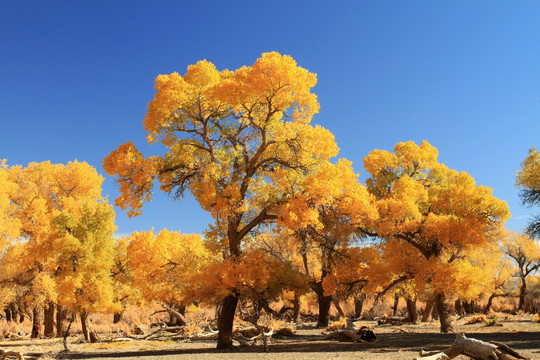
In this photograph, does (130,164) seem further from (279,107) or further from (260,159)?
(279,107)

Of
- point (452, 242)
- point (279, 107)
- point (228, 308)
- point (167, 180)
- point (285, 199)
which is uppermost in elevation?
point (279, 107)

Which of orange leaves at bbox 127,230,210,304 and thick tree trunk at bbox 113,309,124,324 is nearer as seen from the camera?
orange leaves at bbox 127,230,210,304

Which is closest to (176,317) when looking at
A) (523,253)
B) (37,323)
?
(37,323)

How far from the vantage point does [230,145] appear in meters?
19.1

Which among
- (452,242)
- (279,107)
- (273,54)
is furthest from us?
(452,242)

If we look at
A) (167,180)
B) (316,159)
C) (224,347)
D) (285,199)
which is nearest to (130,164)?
(167,180)

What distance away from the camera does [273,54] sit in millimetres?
14844

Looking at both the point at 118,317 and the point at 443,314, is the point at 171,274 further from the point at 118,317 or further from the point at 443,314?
the point at 118,317

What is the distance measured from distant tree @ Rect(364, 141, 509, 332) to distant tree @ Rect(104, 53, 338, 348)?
276 inches

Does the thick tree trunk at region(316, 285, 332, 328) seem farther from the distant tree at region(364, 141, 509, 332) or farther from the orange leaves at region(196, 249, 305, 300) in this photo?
the orange leaves at region(196, 249, 305, 300)

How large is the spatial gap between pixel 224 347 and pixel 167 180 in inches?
311

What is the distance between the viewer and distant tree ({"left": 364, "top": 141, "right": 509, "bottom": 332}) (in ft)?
67.2

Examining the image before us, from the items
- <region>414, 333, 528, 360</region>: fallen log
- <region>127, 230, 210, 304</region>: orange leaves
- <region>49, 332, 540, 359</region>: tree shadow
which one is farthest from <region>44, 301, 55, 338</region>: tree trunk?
<region>414, 333, 528, 360</region>: fallen log

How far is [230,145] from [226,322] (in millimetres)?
8251
